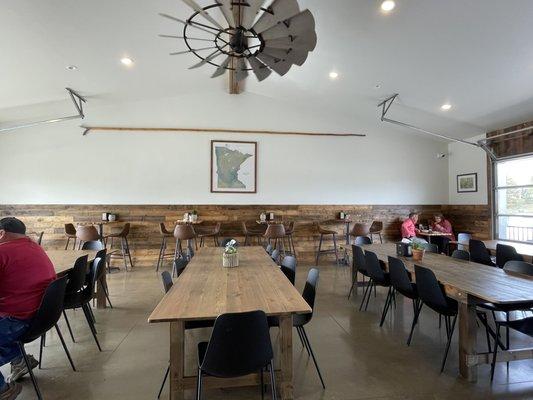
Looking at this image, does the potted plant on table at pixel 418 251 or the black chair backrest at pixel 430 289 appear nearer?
the black chair backrest at pixel 430 289

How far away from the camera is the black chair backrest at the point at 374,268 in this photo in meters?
3.50

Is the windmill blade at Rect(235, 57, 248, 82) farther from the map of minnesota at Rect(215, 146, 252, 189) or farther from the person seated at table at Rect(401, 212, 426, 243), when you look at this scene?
the person seated at table at Rect(401, 212, 426, 243)

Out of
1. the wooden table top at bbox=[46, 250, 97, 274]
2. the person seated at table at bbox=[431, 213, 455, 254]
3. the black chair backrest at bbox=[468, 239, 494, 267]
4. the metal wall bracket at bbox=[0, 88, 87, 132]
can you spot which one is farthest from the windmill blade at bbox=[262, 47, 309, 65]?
the person seated at table at bbox=[431, 213, 455, 254]

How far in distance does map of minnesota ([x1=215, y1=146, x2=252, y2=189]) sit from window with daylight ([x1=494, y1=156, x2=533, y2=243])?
17.6 feet

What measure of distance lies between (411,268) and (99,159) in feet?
20.8

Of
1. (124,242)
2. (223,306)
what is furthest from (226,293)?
(124,242)

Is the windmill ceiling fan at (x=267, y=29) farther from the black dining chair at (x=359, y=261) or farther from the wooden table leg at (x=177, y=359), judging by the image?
the black dining chair at (x=359, y=261)

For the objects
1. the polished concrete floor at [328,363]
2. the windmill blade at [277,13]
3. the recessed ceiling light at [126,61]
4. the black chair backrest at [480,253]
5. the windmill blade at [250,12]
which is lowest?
the polished concrete floor at [328,363]

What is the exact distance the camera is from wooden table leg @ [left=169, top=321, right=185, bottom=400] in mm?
1851

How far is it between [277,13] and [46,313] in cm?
278

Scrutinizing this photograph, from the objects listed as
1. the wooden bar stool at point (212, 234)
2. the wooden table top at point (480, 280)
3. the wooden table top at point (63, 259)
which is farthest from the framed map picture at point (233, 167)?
the wooden table top at point (480, 280)

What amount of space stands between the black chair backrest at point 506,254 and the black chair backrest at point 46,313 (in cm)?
472

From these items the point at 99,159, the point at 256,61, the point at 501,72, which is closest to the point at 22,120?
the point at 99,159

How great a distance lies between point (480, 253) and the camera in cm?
430
